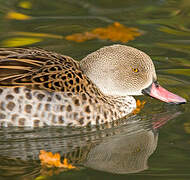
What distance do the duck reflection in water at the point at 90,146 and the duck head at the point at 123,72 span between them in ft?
1.20

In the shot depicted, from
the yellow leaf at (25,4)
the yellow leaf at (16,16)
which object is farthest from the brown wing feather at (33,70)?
the yellow leaf at (25,4)

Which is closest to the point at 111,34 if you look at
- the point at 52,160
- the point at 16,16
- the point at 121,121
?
the point at 16,16

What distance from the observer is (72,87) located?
7.45m

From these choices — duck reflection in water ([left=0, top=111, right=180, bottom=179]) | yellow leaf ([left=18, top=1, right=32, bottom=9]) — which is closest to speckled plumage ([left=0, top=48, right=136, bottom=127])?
duck reflection in water ([left=0, top=111, right=180, bottom=179])

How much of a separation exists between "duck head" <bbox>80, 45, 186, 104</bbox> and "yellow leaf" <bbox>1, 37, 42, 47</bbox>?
264 centimetres

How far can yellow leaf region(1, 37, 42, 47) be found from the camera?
1019 cm

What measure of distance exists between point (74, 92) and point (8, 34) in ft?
11.7

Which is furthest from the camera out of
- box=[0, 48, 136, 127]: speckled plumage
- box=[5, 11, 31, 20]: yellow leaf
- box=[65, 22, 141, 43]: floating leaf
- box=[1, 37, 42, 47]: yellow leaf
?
box=[5, 11, 31, 20]: yellow leaf

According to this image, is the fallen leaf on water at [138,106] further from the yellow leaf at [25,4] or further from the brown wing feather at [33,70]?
the yellow leaf at [25,4]

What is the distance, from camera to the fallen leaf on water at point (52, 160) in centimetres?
640

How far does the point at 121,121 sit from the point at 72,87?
90 centimetres

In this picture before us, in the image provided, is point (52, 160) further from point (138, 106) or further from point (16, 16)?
point (16, 16)

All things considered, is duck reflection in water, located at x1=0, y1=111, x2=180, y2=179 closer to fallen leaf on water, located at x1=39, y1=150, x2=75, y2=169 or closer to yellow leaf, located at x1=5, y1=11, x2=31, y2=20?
fallen leaf on water, located at x1=39, y1=150, x2=75, y2=169

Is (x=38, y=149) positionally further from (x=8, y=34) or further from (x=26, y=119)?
(x=8, y=34)
